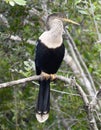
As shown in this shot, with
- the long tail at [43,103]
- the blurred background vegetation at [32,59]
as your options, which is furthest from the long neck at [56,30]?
the long tail at [43,103]

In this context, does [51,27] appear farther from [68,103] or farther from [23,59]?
[68,103]

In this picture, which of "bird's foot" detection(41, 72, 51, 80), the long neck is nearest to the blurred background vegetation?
"bird's foot" detection(41, 72, 51, 80)

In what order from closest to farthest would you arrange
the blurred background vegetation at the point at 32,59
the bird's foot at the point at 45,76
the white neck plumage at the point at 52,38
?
the white neck plumage at the point at 52,38 < the bird's foot at the point at 45,76 < the blurred background vegetation at the point at 32,59

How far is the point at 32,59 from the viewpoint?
4.88 meters

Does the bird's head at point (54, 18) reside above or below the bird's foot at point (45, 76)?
above

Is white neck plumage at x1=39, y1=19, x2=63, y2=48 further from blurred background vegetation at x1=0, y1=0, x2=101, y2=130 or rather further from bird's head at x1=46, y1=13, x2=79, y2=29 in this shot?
blurred background vegetation at x1=0, y1=0, x2=101, y2=130

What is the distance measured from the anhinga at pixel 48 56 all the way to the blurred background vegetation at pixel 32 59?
0.13 metres

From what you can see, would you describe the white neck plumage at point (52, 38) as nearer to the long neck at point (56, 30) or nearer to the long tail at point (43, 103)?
the long neck at point (56, 30)

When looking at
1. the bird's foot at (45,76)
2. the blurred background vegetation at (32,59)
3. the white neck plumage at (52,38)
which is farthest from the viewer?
the blurred background vegetation at (32,59)

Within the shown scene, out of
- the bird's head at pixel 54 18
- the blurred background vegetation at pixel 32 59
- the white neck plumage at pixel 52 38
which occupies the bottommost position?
the blurred background vegetation at pixel 32 59

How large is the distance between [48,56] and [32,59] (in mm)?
1073

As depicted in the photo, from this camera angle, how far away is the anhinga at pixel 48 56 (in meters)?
3.78

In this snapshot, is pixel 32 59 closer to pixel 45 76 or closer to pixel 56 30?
pixel 45 76

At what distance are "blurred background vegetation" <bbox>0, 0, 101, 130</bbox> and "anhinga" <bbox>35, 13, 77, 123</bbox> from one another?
5.0 inches
